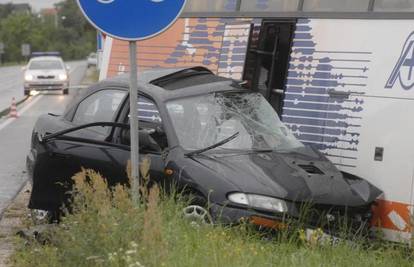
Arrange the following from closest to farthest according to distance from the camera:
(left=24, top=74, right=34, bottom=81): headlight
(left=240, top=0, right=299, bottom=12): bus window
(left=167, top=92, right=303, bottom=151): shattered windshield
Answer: (left=167, top=92, right=303, bottom=151): shattered windshield
(left=240, top=0, right=299, bottom=12): bus window
(left=24, top=74, right=34, bottom=81): headlight

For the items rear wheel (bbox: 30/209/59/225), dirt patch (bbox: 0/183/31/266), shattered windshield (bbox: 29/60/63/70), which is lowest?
shattered windshield (bbox: 29/60/63/70)

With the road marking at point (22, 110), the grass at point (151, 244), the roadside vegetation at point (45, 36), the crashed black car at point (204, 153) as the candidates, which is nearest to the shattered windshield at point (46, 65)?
the road marking at point (22, 110)

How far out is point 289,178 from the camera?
232 inches

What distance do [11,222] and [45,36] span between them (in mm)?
122818

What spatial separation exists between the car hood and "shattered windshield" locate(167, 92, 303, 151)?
22 centimetres

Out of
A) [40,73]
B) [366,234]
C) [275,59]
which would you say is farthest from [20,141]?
[40,73]

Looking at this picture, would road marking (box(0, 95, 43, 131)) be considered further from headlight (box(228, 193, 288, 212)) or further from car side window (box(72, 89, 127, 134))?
headlight (box(228, 193, 288, 212))

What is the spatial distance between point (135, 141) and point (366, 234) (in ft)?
7.75

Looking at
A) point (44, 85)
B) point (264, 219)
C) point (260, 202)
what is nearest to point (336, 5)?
point (260, 202)

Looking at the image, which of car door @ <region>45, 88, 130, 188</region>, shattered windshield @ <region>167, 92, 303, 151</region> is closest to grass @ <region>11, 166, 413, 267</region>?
shattered windshield @ <region>167, 92, 303, 151</region>

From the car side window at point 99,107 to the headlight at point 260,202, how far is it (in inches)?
72.6

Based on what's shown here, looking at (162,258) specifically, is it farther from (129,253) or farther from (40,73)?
(40,73)

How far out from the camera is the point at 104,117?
7.15m

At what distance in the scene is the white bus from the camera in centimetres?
679
